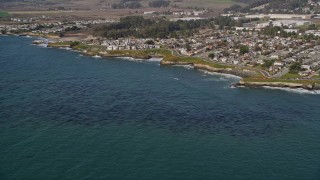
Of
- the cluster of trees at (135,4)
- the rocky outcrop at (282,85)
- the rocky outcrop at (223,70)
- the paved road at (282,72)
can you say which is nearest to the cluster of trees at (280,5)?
the cluster of trees at (135,4)

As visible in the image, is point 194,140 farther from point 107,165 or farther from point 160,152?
point 107,165

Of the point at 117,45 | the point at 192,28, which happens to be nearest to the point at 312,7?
the point at 192,28

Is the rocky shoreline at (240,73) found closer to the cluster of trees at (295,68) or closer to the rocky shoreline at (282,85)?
the rocky shoreline at (282,85)

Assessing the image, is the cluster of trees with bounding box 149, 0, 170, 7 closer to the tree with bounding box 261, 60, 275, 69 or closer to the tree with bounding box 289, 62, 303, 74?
the tree with bounding box 261, 60, 275, 69

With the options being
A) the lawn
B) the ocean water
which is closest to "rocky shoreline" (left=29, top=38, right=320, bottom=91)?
the ocean water

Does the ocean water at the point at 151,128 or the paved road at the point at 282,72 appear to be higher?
the paved road at the point at 282,72

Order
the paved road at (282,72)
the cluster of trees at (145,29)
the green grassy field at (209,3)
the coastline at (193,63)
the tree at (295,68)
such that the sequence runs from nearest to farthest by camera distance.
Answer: the coastline at (193,63)
the paved road at (282,72)
the tree at (295,68)
the cluster of trees at (145,29)
the green grassy field at (209,3)

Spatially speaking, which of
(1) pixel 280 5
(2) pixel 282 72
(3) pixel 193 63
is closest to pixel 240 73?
(2) pixel 282 72
